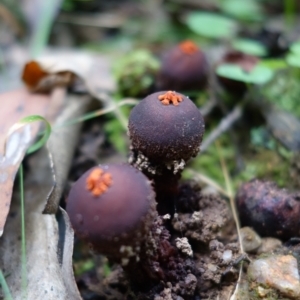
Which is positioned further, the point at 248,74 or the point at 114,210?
the point at 248,74

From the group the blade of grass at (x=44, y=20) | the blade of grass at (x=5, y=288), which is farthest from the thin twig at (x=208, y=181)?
the blade of grass at (x=44, y=20)

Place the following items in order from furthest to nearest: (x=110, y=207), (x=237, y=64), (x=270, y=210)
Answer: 1. (x=237, y=64)
2. (x=270, y=210)
3. (x=110, y=207)

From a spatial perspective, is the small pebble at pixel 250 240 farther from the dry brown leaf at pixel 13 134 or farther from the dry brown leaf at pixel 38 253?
the dry brown leaf at pixel 13 134

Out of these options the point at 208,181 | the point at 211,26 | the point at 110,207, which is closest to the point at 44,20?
the point at 211,26

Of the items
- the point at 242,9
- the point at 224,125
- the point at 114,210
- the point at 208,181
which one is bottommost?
the point at 208,181

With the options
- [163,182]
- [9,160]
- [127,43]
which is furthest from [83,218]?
[127,43]

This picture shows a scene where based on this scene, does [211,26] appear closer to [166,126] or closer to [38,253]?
[166,126]

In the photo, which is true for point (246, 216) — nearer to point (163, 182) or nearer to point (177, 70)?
point (163, 182)
